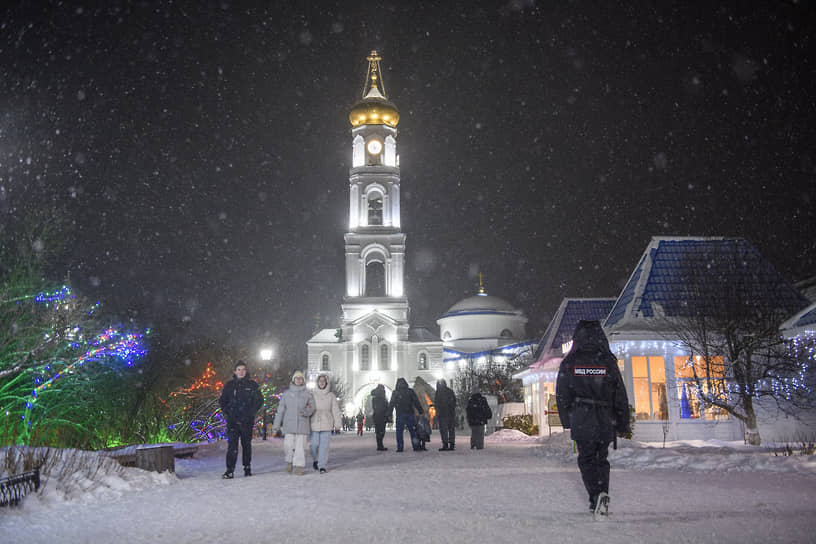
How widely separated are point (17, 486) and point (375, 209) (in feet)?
187

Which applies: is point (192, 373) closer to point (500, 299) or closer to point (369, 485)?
point (369, 485)

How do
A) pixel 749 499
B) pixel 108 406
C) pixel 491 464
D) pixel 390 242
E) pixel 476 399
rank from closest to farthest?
1. pixel 749 499
2. pixel 491 464
3. pixel 108 406
4. pixel 476 399
5. pixel 390 242

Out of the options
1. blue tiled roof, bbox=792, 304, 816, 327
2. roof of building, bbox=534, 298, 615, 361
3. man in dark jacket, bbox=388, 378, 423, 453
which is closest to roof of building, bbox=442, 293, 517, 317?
roof of building, bbox=534, 298, 615, 361

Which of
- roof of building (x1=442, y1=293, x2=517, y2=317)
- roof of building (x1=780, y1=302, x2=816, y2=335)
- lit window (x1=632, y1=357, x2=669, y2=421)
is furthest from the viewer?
roof of building (x1=442, y1=293, x2=517, y2=317)

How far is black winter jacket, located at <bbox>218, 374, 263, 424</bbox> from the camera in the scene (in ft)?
36.7

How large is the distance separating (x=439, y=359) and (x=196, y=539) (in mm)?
60301

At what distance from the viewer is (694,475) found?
406 inches

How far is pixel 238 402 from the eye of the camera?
11.2 metres

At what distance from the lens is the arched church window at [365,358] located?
206 feet

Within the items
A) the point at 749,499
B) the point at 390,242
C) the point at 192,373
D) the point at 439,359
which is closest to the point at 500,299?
the point at 439,359

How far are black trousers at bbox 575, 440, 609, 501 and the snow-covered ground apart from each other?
289 mm

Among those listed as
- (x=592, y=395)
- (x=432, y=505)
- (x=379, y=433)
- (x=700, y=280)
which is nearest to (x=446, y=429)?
(x=379, y=433)

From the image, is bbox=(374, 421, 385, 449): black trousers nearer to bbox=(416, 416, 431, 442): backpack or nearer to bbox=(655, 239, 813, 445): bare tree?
bbox=(416, 416, 431, 442): backpack

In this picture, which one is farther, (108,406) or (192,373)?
(192,373)
